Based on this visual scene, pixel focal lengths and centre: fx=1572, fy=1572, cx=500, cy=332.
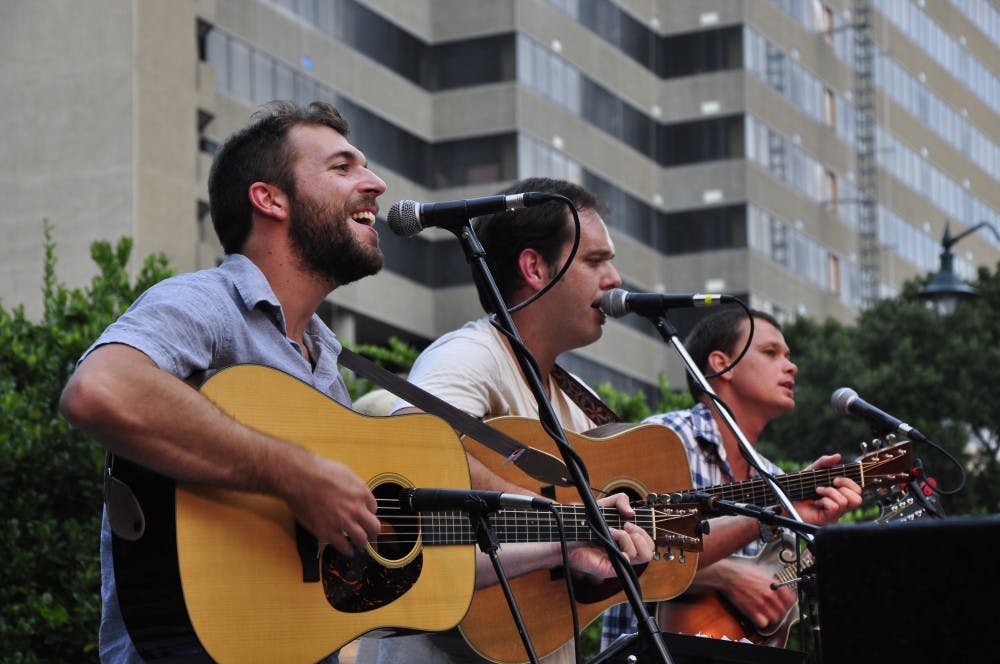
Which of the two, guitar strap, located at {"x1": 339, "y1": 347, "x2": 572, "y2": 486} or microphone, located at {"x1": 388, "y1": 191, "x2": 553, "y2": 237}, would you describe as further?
guitar strap, located at {"x1": 339, "y1": 347, "x2": 572, "y2": 486}

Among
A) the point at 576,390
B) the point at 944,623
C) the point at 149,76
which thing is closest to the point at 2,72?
A: the point at 149,76

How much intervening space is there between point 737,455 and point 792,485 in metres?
0.87

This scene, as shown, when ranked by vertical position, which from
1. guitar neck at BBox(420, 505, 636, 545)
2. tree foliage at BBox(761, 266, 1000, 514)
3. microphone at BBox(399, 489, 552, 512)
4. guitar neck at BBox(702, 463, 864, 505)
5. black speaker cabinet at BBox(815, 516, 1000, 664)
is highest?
tree foliage at BBox(761, 266, 1000, 514)

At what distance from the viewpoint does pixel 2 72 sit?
110 ft

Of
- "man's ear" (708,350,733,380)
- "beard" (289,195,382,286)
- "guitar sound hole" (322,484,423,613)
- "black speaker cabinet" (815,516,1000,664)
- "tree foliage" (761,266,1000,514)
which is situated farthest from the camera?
"tree foliage" (761,266,1000,514)

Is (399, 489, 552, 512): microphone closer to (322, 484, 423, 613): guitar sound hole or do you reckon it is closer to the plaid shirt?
(322, 484, 423, 613): guitar sound hole

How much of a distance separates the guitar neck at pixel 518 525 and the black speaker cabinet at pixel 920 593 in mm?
1784

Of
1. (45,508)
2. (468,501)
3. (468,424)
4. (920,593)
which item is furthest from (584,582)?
(45,508)

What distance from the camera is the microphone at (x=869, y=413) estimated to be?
6.07 m

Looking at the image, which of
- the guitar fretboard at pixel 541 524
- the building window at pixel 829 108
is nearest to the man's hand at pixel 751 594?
the guitar fretboard at pixel 541 524

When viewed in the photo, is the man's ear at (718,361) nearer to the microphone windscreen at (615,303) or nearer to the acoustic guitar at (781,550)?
the acoustic guitar at (781,550)

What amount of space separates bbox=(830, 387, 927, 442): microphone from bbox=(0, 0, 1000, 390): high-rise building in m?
27.0

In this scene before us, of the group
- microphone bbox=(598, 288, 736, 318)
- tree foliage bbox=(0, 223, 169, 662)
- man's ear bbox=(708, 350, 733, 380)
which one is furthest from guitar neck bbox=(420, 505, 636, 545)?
tree foliage bbox=(0, 223, 169, 662)

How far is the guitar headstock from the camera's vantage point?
6242 mm
